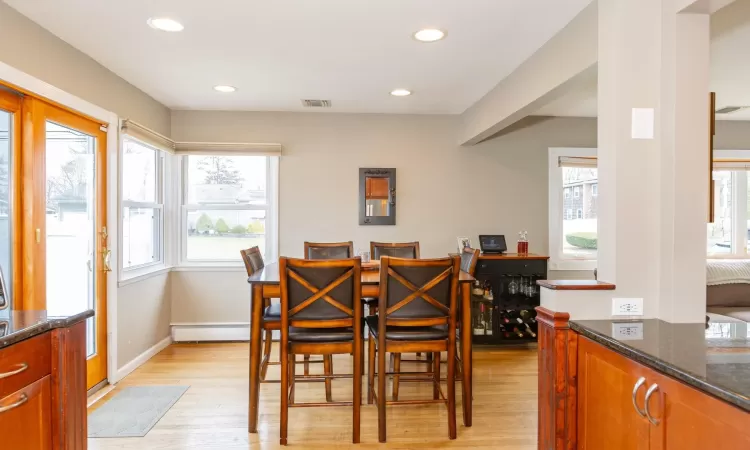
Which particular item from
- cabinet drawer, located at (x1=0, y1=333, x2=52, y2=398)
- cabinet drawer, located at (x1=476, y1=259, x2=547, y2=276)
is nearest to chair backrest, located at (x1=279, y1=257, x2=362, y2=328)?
cabinet drawer, located at (x1=0, y1=333, x2=52, y2=398)

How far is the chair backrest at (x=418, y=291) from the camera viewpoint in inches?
99.1

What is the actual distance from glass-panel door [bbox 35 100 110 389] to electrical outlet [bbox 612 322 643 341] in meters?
2.98

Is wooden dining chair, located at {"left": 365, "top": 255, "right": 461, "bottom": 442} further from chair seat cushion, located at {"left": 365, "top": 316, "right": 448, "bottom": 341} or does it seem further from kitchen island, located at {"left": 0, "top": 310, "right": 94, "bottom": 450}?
kitchen island, located at {"left": 0, "top": 310, "right": 94, "bottom": 450}

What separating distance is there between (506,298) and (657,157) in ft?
9.00

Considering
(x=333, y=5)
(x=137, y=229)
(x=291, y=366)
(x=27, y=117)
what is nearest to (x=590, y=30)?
(x=333, y=5)

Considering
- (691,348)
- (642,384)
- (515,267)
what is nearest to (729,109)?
(515,267)

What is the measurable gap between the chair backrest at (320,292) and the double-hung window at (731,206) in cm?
446

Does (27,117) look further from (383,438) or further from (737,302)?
(737,302)

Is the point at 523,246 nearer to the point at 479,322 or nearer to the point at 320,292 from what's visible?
the point at 479,322

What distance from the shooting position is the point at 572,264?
190 inches

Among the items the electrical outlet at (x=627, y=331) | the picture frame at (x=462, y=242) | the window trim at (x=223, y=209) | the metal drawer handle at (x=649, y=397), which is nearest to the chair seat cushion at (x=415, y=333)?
the electrical outlet at (x=627, y=331)

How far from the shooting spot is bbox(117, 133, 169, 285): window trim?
3600 mm

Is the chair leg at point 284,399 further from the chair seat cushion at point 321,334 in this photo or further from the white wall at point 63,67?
the white wall at point 63,67

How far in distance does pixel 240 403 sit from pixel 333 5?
256cm
